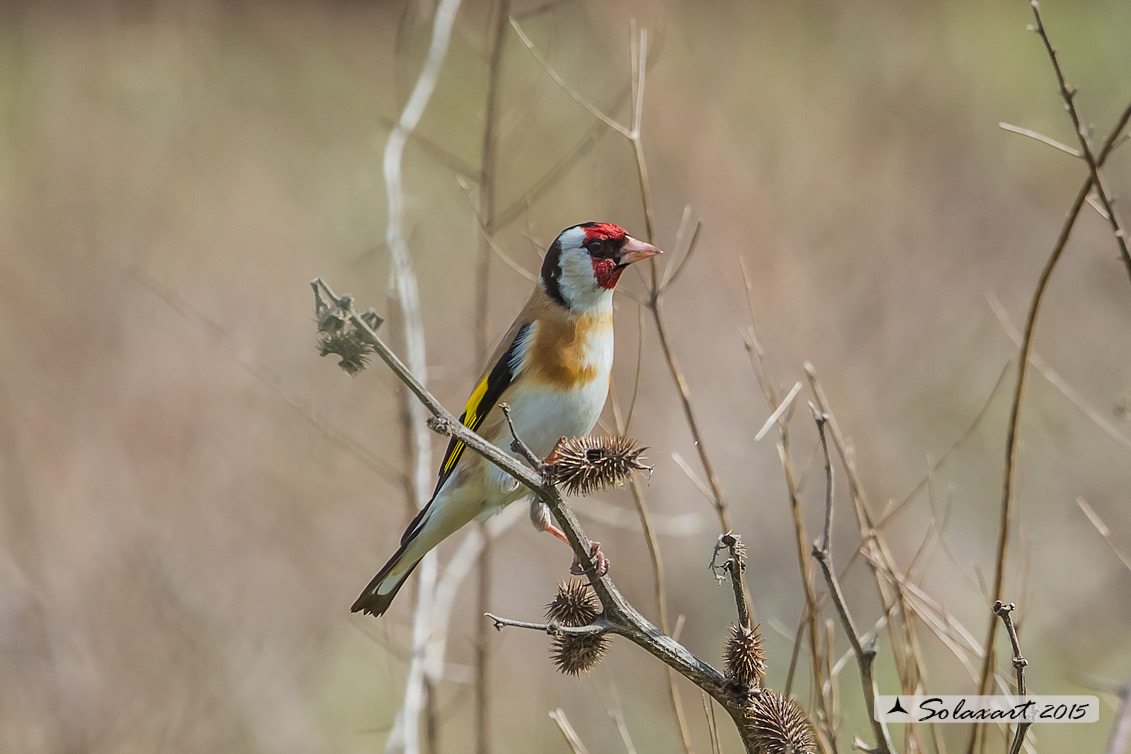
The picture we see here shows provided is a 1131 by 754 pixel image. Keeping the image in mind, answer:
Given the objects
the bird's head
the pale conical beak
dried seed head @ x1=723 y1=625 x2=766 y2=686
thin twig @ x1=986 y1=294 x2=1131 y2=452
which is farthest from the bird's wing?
dried seed head @ x1=723 y1=625 x2=766 y2=686

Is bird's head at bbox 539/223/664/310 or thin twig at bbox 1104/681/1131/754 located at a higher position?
bird's head at bbox 539/223/664/310

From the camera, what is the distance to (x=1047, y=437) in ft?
25.2

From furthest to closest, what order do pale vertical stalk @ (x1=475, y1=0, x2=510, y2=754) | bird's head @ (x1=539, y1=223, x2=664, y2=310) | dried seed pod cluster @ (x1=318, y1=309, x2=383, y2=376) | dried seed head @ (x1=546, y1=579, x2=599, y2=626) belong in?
1. pale vertical stalk @ (x1=475, y1=0, x2=510, y2=754)
2. bird's head @ (x1=539, y1=223, x2=664, y2=310)
3. dried seed head @ (x1=546, y1=579, x2=599, y2=626)
4. dried seed pod cluster @ (x1=318, y1=309, x2=383, y2=376)

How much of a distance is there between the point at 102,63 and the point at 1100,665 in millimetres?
11030

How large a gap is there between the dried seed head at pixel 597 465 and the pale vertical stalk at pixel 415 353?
57.5 inches

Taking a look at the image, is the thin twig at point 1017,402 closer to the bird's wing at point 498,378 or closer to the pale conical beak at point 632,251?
the pale conical beak at point 632,251

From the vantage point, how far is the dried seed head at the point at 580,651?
2104mm

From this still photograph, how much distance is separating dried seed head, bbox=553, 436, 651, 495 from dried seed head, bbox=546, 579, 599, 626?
0.28 m

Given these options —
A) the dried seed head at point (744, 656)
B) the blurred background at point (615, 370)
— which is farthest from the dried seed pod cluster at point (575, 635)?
the blurred background at point (615, 370)

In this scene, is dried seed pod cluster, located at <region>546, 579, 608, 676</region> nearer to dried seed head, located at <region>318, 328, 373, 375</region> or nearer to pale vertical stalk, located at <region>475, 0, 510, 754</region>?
dried seed head, located at <region>318, 328, 373, 375</region>

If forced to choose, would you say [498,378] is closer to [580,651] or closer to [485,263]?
[485,263]

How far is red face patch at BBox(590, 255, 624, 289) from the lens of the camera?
10.8 ft

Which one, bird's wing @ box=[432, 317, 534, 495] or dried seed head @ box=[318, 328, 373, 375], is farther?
bird's wing @ box=[432, 317, 534, 495]

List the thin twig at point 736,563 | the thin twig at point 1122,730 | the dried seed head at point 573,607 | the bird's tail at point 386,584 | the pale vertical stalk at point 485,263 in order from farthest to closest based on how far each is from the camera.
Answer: the pale vertical stalk at point 485,263 < the bird's tail at point 386,584 < the dried seed head at point 573,607 < the thin twig at point 736,563 < the thin twig at point 1122,730
